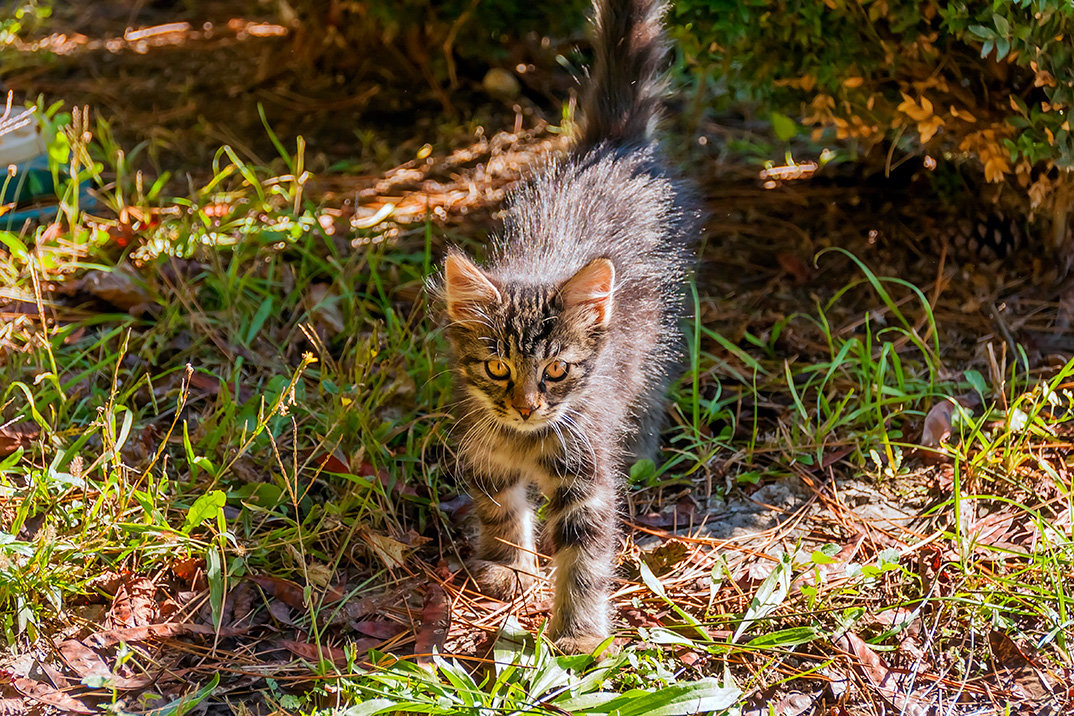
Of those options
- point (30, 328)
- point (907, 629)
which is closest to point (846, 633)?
point (907, 629)

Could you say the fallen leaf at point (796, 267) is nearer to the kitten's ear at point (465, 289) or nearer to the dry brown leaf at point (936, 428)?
the dry brown leaf at point (936, 428)

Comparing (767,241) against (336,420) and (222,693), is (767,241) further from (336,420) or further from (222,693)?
(222,693)

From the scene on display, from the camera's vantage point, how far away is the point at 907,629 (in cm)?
259

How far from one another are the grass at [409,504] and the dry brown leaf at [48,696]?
0.03 metres

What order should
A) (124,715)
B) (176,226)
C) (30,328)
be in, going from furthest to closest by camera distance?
(176,226), (30,328), (124,715)

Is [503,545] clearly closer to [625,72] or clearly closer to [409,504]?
[409,504]

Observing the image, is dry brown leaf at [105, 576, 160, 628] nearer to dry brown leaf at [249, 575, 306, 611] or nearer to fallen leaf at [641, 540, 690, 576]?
dry brown leaf at [249, 575, 306, 611]

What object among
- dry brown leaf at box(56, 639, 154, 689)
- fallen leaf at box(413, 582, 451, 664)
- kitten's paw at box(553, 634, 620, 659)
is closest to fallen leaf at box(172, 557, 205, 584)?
dry brown leaf at box(56, 639, 154, 689)

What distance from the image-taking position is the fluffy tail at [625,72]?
3451 mm

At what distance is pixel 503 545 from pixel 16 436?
5.05ft

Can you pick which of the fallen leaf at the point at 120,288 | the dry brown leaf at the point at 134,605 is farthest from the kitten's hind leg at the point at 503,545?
the fallen leaf at the point at 120,288

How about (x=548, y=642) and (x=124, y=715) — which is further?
(x=548, y=642)

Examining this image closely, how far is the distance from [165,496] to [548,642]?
3.96ft

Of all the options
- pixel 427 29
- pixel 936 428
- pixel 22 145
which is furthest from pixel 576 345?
pixel 427 29
